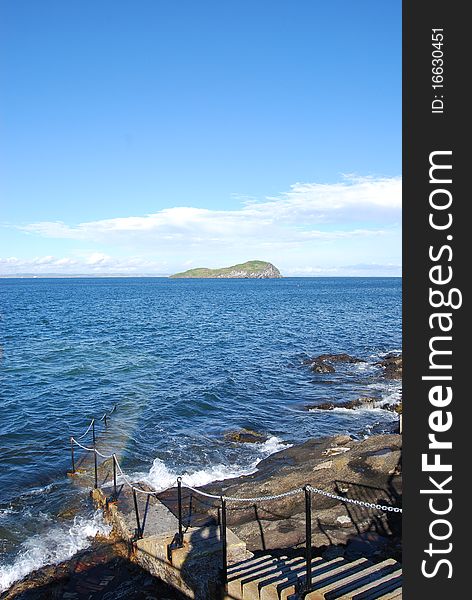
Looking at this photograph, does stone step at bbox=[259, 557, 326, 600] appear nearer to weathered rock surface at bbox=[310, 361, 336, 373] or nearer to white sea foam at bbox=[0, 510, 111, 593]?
white sea foam at bbox=[0, 510, 111, 593]

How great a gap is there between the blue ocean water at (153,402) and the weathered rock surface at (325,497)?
7.85 ft

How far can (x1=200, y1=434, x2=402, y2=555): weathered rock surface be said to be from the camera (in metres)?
10.9

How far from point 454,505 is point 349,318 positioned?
2526 inches

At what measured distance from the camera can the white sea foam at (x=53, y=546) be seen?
11002 mm

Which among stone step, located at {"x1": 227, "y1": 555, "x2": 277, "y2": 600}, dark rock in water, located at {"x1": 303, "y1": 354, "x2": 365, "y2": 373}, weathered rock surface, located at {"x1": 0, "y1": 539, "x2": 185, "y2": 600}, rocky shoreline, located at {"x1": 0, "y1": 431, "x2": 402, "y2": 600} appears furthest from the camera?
dark rock in water, located at {"x1": 303, "y1": 354, "x2": 365, "y2": 373}

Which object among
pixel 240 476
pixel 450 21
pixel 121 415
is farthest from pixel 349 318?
pixel 450 21

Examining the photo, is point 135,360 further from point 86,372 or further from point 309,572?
point 309,572

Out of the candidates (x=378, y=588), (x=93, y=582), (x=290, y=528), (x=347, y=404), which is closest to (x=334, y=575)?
(x=378, y=588)

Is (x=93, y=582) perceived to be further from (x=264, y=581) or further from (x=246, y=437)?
(x=246, y=437)

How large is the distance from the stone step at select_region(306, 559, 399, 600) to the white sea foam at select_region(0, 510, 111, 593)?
22.9 feet

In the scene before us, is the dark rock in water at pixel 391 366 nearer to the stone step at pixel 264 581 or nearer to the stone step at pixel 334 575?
the stone step at pixel 334 575

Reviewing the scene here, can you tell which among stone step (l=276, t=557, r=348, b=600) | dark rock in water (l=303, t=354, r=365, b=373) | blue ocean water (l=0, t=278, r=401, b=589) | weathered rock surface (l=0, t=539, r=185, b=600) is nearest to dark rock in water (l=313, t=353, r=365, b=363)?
dark rock in water (l=303, t=354, r=365, b=373)

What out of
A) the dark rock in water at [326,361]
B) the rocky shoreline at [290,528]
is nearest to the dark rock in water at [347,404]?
the dark rock in water at [326,361]

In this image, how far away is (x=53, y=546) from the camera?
11930mm
